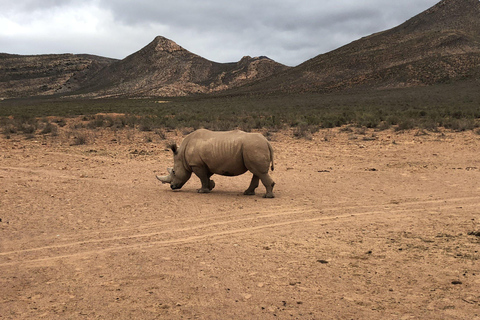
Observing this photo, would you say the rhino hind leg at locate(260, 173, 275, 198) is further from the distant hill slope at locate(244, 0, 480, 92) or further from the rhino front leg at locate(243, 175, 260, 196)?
the distant hill slope at locate(244, 0, 480, 92)

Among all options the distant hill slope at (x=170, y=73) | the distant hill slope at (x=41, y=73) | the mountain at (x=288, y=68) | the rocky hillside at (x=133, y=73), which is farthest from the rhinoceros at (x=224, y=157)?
the distant hill slope at (x=41, y=73)

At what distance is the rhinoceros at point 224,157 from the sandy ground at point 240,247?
474mm

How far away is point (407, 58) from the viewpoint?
252ft

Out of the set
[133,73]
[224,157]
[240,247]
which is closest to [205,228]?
[240,247]

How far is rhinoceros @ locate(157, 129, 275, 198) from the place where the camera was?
9258mm

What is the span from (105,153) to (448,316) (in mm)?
14726

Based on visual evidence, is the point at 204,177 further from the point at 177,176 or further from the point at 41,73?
the point at 41,73

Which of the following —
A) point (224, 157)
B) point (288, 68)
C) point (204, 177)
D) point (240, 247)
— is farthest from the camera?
point (288, 68)

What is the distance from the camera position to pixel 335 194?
31.2 feet

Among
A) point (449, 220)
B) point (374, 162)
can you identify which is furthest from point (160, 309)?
point (374, 162)

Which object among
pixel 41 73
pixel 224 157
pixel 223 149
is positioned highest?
pixel 41 73

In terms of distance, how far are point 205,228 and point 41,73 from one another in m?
137

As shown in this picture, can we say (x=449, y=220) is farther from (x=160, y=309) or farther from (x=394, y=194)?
(x=160, y=309)

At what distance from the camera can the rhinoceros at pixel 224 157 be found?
9258 millimetres
